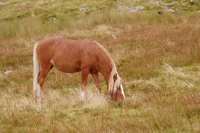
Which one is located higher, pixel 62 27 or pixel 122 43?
pixel 122 43

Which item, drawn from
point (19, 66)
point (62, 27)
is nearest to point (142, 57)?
point (19, 66)

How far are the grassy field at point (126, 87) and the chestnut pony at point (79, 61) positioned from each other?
367 mm

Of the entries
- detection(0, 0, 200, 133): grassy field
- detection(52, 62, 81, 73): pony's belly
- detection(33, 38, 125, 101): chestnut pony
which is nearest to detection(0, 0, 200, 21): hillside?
detection(0, 0, 200, 133): grassy field

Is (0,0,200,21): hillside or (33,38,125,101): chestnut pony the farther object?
(0,0,200,21): hillside

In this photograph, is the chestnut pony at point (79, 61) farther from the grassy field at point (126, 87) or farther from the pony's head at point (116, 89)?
the grassy field at point (126, 87)

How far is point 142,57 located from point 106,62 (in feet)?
15.4

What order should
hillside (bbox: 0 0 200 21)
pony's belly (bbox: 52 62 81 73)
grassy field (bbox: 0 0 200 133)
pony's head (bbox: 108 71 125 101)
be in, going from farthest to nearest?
hillside (bbox: 0 0 200 21), pony's belly (bbox: 52 62 81 73), pony's head (bbox: 108 71 125 101), grassy field (bbox: 0 0 200 133)

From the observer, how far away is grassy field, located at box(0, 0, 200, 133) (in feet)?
20.4

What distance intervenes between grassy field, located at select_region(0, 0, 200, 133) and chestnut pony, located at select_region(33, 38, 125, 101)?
0.37m

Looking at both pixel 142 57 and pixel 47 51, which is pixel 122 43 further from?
pixel 47 51

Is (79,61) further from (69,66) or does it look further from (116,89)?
(116,89)

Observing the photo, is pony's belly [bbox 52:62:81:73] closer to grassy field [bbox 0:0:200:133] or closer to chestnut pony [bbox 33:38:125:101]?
chestnut pony [bbox 33:38:125:101]

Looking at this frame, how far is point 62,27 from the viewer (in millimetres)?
25219

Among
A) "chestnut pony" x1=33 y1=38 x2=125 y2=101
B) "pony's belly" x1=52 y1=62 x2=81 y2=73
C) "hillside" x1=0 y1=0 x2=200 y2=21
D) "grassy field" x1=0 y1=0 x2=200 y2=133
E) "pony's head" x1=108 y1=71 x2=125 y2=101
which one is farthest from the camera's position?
"hillside" x1=0 y1=0 x2=200 y2=21
